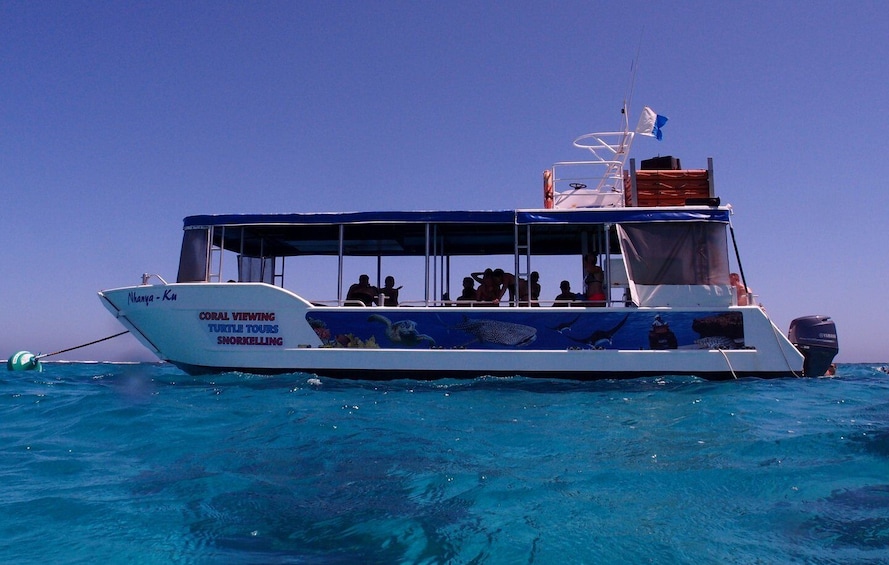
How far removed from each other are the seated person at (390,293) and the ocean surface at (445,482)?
148 inches

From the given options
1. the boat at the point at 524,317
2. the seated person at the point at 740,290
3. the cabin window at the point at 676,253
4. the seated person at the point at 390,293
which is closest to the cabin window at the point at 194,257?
the boat at the point at 524,317

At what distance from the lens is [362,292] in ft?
35.7

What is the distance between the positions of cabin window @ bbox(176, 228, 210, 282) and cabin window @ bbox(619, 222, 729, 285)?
23.6ft

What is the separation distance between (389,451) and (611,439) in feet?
6.47

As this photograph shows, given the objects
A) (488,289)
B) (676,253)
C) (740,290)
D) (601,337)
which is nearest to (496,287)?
(488,289)

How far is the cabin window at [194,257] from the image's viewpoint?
10953 millimetres

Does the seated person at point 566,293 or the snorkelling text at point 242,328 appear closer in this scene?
the snorkelling text at point 242,328

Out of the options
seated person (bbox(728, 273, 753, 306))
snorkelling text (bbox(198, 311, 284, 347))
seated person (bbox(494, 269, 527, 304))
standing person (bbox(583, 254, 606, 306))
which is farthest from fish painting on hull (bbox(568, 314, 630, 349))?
snorkelling text (bbox(198, 311, 284, 347))

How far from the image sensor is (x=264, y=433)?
5727 mm

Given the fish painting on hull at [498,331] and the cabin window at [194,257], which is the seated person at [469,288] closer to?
the fish painting on hull at [498,331]

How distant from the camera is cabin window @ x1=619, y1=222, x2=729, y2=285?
1012cm

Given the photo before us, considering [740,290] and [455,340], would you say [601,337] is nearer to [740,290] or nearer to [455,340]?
[455,340]

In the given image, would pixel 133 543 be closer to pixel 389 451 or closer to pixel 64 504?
pixel 64 504

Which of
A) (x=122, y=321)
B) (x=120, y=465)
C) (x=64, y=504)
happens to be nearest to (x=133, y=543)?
(x=64, y=504)
